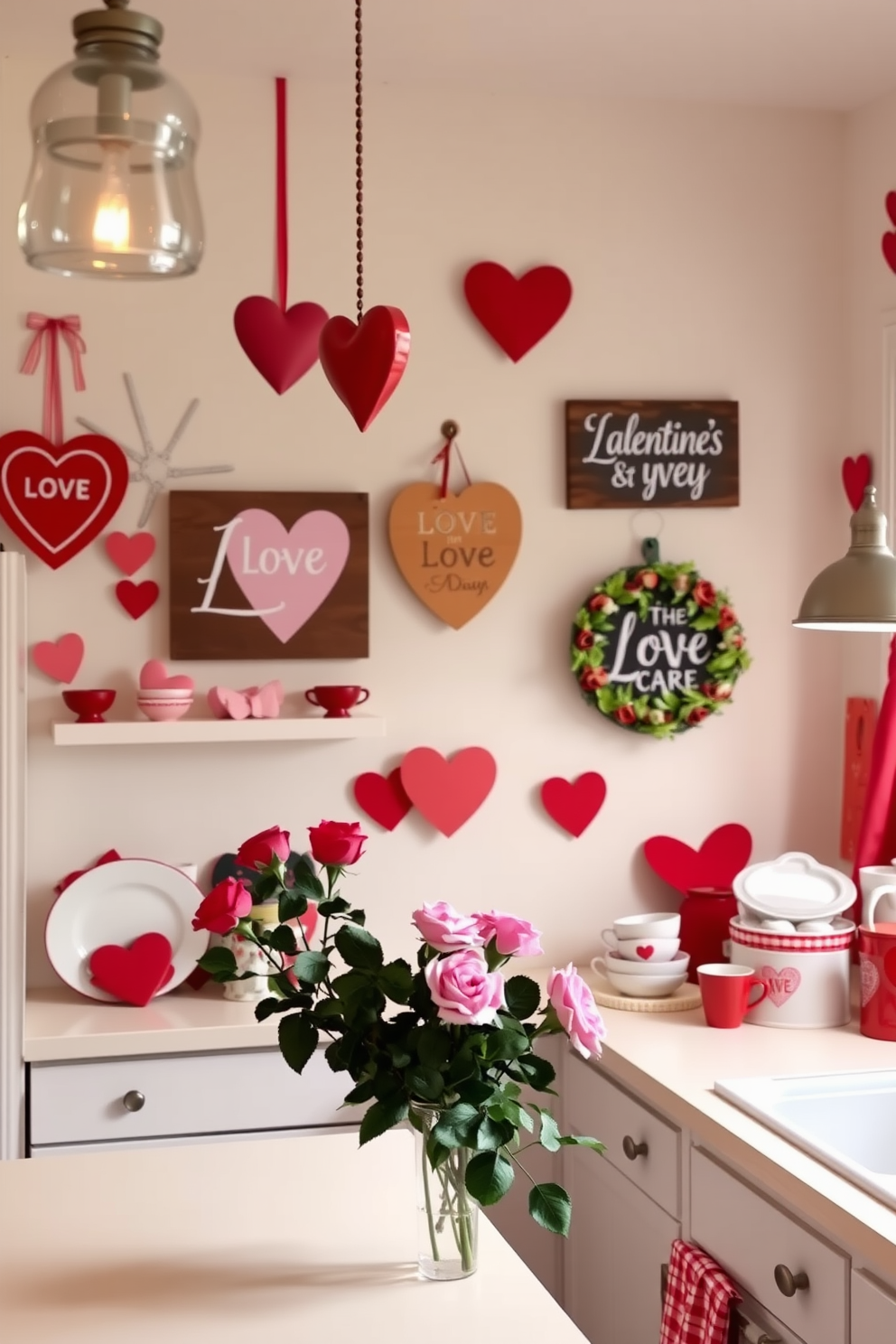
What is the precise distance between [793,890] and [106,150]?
1.95m

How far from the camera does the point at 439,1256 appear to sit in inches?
62.2

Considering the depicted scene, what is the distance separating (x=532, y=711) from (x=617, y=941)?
20.8 inches

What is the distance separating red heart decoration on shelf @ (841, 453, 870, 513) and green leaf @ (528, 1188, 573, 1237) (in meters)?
2.02

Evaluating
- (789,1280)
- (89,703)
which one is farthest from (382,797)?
(789,1280)

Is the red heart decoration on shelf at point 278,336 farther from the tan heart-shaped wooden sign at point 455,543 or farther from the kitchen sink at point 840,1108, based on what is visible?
the kitchen sink at point 840,1108

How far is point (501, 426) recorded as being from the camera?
3051 mm

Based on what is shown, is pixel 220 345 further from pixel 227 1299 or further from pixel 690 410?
pixel 227 1299

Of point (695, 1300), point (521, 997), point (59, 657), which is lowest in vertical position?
point (695, 1300)

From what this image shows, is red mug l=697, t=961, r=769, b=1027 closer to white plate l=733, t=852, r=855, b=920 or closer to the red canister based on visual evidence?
white plate l=733, t=852, r=855, b=920

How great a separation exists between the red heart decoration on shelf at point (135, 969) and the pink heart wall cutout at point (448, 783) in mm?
592

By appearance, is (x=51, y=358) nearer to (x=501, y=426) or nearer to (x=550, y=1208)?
(x=501, y=426)

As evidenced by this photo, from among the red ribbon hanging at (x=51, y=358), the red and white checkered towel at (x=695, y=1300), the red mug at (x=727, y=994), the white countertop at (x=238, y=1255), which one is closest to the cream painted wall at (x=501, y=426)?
the red ribbon hanging at (x=51, y=358)

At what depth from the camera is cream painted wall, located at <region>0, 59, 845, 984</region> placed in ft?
9.50

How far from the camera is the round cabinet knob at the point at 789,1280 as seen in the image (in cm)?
193
